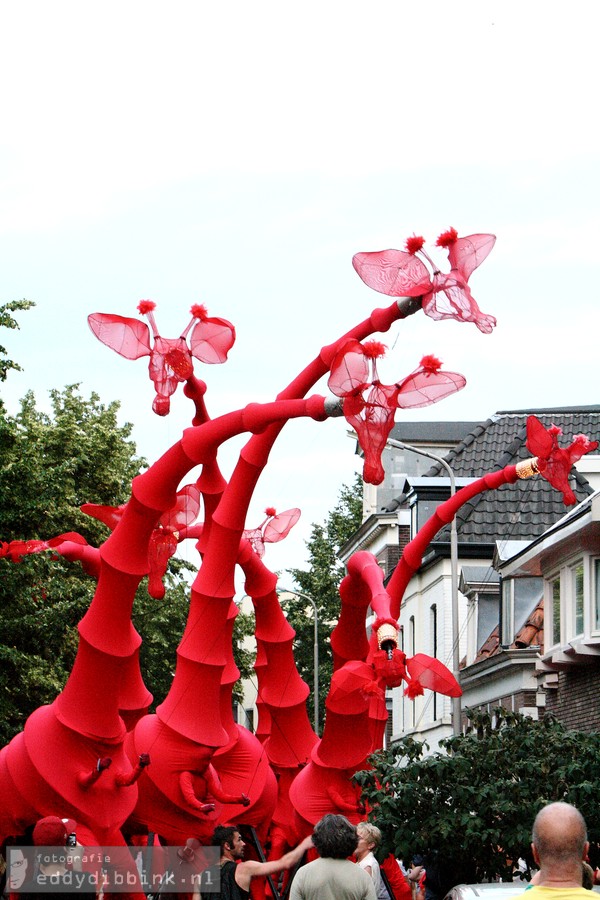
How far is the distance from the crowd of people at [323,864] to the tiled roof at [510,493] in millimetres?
26054

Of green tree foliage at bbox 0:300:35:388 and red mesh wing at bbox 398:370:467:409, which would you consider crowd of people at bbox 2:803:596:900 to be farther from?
green tree foliage at bbox 0:300:35:388

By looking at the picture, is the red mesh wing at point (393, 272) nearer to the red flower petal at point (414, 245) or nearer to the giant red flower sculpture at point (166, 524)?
the red flower petal at point (414, 245)

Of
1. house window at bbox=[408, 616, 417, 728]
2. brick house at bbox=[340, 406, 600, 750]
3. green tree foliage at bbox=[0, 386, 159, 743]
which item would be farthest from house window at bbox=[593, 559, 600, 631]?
house window at bbox=[408, 616, 417, 728]

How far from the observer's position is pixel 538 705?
29531mm

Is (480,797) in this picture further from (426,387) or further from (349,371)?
(349,371)

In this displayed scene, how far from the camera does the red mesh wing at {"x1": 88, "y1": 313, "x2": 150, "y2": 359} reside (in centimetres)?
1556

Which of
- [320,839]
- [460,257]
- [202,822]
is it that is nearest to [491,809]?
[202,822]

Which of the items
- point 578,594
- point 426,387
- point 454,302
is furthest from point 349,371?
point 578,594

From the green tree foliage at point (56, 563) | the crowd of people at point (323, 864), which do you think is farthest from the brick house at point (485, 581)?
the crowd of people at point (323, 864)

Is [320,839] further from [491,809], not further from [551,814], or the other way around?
[491,809]

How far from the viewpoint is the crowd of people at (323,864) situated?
17.4ft

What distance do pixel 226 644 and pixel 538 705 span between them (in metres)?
15.1

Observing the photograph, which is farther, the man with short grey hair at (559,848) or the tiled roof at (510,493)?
the tiled roof at (510,493)

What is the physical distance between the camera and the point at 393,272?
13.5 metres
